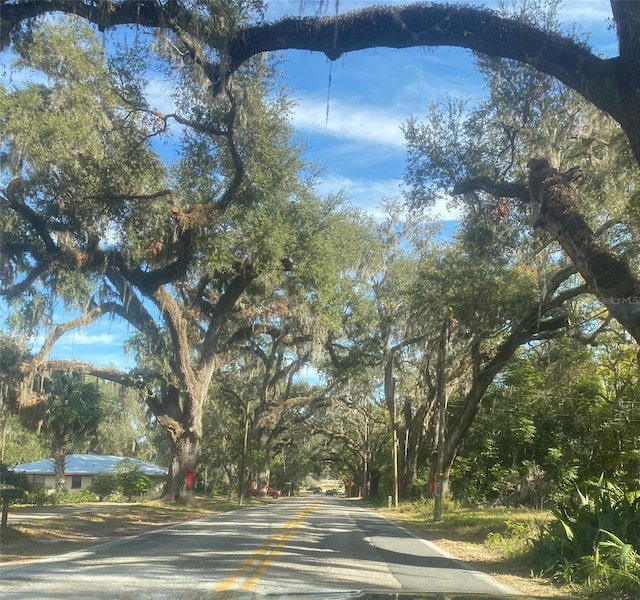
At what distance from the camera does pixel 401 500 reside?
3669 centimetres

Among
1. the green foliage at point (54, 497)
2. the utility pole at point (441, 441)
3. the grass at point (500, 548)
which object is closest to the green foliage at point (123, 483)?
the green foliage at point (54, 497)

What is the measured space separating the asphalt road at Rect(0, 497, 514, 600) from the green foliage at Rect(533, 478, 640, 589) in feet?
4.17

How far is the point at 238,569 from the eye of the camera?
29.7 feet

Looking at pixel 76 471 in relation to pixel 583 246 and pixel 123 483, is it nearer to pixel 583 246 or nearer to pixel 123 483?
pixel 123 483

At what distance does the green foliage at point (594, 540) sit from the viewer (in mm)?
8297

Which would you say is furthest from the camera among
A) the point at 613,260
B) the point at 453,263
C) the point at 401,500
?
the point at 401,500

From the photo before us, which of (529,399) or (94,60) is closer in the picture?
(94,60)

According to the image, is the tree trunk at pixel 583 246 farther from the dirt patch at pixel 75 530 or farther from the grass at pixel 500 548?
the dirt patch at pixel 75 530

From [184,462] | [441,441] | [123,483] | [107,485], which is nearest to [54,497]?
[123,483]

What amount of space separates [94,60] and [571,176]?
11999mm

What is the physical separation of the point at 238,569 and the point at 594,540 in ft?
17.1

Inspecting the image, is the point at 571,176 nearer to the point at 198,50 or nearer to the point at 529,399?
the point at 198,50

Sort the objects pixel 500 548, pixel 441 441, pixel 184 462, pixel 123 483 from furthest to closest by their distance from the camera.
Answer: pixel 123 483, pixel 184 462, pixel 441 441, pixel 500 548

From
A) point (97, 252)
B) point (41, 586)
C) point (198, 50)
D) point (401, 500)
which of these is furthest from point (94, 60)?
point (401, 500)
